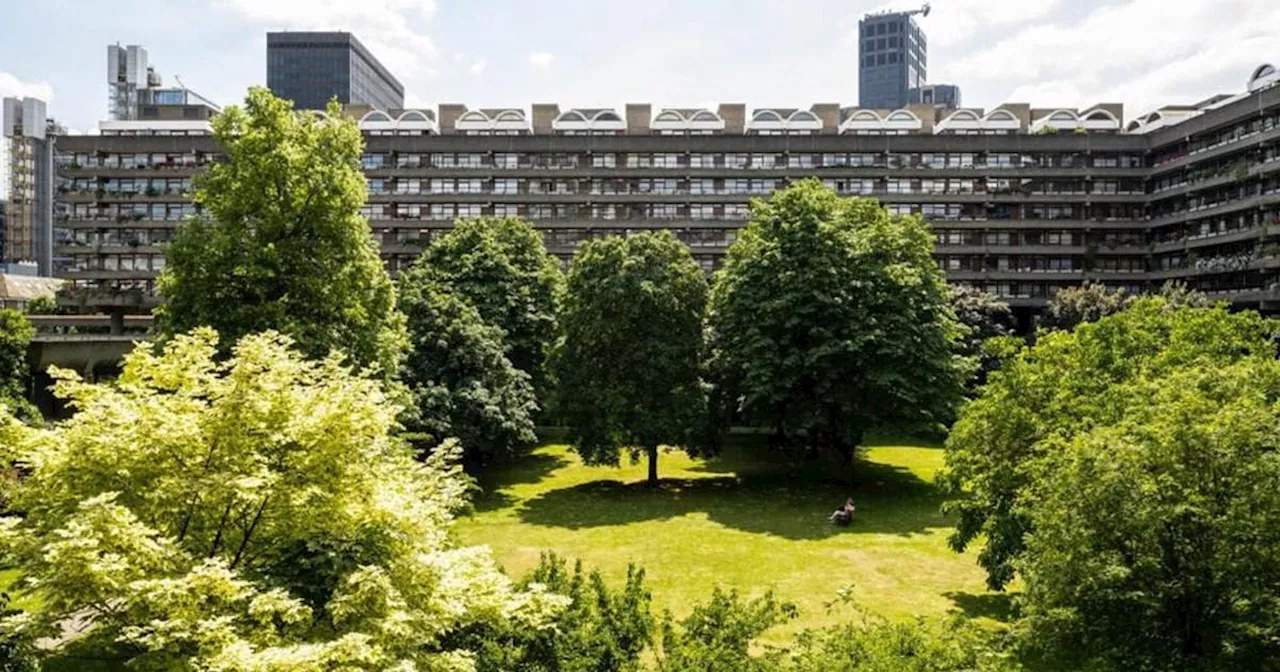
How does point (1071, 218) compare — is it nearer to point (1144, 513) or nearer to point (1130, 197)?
point (1130, 197)

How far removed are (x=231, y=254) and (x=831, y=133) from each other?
254 ft

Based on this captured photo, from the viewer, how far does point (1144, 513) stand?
1733cm

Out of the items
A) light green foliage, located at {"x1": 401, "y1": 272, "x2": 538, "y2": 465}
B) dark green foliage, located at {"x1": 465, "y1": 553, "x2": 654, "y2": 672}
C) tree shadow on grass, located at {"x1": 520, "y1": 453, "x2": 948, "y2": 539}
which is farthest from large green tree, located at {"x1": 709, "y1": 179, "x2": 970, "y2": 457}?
dark green foliage, located at {"x1": 465, "y1": 553, "x2": 654, "y2": 672}

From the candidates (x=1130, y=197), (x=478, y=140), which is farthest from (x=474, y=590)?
(x=1130, y=197)

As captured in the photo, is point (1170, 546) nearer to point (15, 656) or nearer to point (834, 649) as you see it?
point (834, 649)

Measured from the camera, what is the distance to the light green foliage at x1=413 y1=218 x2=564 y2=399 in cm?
5478

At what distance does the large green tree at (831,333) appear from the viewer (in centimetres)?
4534

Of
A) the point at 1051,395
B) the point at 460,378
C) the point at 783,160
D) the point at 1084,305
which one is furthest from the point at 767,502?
the point at 783,160

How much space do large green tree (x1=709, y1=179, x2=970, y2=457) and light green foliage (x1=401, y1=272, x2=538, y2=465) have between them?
37.6ft

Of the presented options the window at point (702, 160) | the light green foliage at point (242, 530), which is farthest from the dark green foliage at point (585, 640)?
the window at point (702, 160)

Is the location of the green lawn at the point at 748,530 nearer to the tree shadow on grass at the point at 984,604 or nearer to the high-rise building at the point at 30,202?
the tree shadow on grass at the point at 984,604

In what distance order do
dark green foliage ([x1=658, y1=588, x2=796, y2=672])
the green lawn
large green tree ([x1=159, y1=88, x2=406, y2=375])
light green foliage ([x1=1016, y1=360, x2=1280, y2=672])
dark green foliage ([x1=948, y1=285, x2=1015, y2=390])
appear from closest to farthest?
dark green foliage ([x1=658, y1=588, x2=796, y2=672]) → light green foliage ([x1=1016, y1=360, x2=1280, y2=672]) → the green lawn → large green tree ([x1=159, y1=88, x2=406, y2=375]) → dark green foliage ([x1=948, y1=285, x2=1015, y2=390])

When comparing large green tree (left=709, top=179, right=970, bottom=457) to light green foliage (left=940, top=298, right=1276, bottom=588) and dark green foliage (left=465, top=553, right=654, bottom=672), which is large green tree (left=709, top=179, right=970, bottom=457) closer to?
light green foliage (left=940, top=298, right=1276, bottom=588)

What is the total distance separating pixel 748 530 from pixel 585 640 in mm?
24218
